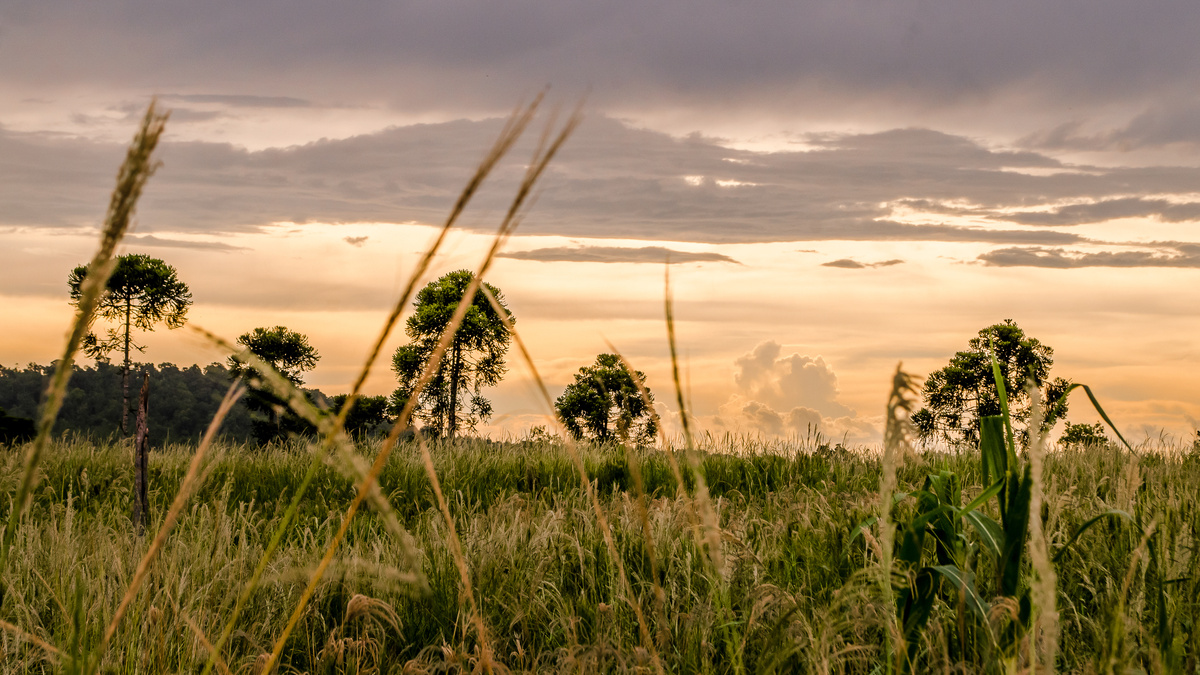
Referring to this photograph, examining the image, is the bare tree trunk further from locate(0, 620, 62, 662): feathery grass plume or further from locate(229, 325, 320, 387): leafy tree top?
locate(229, 325, 320, 387): leafy tree top

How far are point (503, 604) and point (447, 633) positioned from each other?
256mm

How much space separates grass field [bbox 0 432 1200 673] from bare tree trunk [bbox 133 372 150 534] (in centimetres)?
19

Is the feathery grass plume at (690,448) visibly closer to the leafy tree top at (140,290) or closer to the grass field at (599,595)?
the grass field at (599,595)

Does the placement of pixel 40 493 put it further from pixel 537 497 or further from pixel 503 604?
pixel 503 604

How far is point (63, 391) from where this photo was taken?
1.04 meters

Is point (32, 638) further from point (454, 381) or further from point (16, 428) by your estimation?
point (454, 381)

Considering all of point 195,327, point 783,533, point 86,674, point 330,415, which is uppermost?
point 195,327

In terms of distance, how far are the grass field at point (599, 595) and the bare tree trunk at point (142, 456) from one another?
19cm

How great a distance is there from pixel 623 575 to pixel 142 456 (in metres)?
3.74

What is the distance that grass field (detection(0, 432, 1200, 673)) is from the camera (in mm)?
2371

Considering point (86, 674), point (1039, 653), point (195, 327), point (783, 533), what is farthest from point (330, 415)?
point (783, 533)

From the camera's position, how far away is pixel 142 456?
4375mm

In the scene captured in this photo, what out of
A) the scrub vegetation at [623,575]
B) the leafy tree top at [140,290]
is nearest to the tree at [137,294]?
the leafy tree top at [140,290]

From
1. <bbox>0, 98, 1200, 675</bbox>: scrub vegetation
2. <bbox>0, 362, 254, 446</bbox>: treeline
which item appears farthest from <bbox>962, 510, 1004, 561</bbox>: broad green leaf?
<bbox>0, 362, 254, 446</bbox>: treeline
